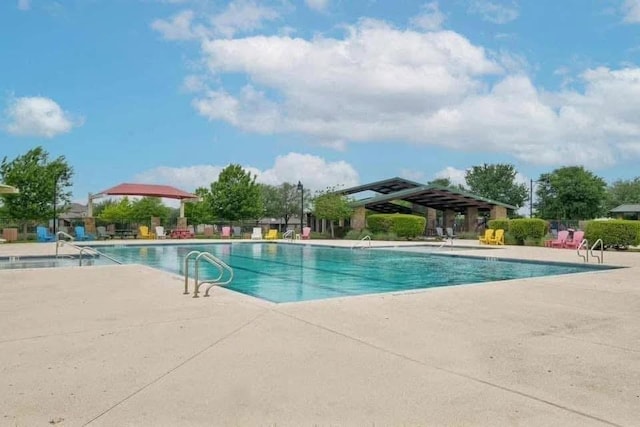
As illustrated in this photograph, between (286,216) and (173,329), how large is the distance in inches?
2220

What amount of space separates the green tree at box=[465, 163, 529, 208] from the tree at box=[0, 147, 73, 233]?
51.3 meters

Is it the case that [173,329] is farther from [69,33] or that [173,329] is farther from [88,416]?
[69,33]

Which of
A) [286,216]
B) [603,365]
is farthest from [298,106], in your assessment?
[286,216]

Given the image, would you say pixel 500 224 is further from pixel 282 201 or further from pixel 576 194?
pixel 282 201

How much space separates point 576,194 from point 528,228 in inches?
1142

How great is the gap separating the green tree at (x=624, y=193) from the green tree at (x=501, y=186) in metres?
11.1

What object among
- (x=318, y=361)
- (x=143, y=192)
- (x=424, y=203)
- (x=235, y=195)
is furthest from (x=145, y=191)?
(x=318, y=361)

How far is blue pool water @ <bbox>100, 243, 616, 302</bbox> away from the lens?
1072cm

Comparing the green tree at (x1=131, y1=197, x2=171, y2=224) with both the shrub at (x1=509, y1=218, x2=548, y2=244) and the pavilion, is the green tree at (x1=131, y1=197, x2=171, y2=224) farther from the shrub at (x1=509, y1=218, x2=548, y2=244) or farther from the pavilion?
the shrub at (x1=509, y1=218, x2=548, y2=244)

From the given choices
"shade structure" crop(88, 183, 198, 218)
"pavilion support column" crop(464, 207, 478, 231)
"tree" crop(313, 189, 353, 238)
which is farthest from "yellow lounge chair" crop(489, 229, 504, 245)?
"shade structure" crop(88, 183, 198, 218)

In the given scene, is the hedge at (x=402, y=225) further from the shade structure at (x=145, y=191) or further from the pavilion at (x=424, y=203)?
the shade structure at (x=145, y=191)

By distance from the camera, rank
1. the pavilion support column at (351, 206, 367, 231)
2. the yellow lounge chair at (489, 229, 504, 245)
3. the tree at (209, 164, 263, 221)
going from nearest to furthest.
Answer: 1. the yellow lounge chair at (489, 229, 504, 245)
2. the pavilion support column at (351, 206, 367, 231)
3. the tree at (209, 164, 263, 221)

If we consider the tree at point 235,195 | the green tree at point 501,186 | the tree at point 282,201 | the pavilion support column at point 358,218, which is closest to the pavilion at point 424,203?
the pavilion support column at point 358,218

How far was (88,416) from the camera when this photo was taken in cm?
299
